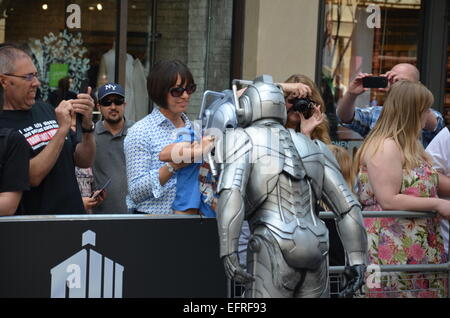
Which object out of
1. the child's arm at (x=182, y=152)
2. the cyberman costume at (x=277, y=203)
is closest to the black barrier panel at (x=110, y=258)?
the child's arm at (x=182, y=152)

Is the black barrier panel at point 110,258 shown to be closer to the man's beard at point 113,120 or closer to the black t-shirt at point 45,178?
the black t-shirt at point 45,178

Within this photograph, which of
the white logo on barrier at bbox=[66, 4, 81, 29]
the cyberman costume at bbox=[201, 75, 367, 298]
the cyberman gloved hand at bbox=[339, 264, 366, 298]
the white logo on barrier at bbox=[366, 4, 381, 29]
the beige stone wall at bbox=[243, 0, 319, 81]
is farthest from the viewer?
the white logo on barrier at bbox=[366, 4, 381, 29]

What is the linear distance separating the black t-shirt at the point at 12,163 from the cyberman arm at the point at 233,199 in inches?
41.1

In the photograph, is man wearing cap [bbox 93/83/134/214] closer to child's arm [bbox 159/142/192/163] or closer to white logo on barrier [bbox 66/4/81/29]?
child's arm [bbox 159/142/192/163]

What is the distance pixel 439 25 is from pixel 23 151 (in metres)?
6.92

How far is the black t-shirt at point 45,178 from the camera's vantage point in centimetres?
486

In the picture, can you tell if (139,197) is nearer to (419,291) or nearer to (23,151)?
(23,151)

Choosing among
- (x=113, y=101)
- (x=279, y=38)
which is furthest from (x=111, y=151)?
(x=279, y=38)

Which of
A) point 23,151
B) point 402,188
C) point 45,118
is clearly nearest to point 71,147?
point 45,118

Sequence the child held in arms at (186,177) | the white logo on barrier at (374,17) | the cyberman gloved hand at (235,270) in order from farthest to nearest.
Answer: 1. the white logo on barrier at (374,17)
2. the child held in arms at (186,177)
3. the cyberman gloved hand at (235,270)

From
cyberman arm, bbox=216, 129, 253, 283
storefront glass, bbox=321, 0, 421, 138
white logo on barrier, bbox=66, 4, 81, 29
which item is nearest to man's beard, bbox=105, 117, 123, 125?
cyberman arm, bbox=216, 129, 253, 283

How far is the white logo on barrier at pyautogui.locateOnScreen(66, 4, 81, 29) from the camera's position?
916cm

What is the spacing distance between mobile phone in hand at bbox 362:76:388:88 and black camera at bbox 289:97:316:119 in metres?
1.04
